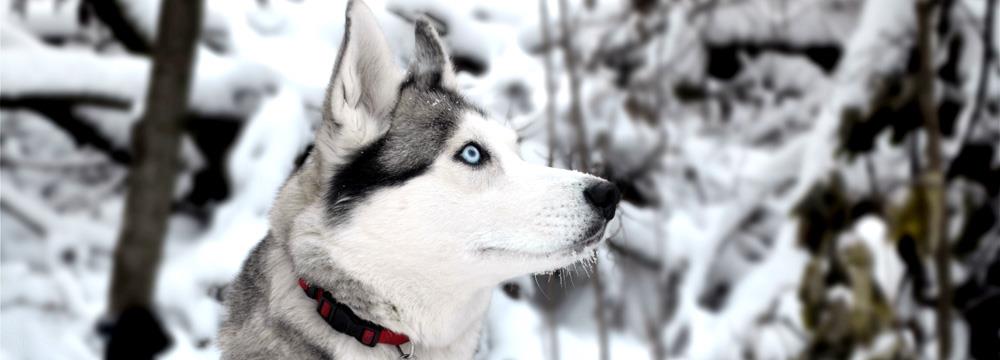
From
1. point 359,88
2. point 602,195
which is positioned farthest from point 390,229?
point 602,195

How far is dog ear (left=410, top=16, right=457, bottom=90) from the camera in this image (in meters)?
2.61

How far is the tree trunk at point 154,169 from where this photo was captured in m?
4.74

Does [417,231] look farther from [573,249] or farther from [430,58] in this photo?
[430,58]

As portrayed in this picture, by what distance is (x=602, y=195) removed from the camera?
7.38ft

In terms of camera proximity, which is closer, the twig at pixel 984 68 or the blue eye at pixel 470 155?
the blue eye at pixel 470 155

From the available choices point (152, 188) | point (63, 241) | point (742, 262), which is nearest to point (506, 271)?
point (152, 188)

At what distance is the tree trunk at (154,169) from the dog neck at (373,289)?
2.73 meters

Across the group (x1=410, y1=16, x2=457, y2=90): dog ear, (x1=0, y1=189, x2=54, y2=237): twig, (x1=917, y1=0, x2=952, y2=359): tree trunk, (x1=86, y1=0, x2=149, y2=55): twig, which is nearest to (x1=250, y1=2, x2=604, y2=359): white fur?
(x1=410, y1=16, x2=457, y2=90): dog ear

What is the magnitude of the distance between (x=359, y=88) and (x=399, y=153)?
0.19 metres

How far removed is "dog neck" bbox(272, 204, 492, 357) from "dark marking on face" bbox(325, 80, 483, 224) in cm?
8

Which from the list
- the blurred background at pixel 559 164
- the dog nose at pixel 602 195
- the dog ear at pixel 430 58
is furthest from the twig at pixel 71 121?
the dog nose at pixel 602 195

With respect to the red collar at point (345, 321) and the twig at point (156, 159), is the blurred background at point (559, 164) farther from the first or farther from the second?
the red collar at point (345, 321)

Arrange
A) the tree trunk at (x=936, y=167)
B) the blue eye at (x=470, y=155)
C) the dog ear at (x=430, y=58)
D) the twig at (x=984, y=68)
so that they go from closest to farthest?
1. the blue eye at (x=470, y=155)
2. the dog ear at (x=430, y=58)
3. the tree trunk at (x=936, y=167)
4. the twig at (x=984, y=68)

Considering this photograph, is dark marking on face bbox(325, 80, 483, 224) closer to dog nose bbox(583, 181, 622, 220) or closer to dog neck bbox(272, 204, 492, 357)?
dog neck bbox(272, 204, 492, 357)
